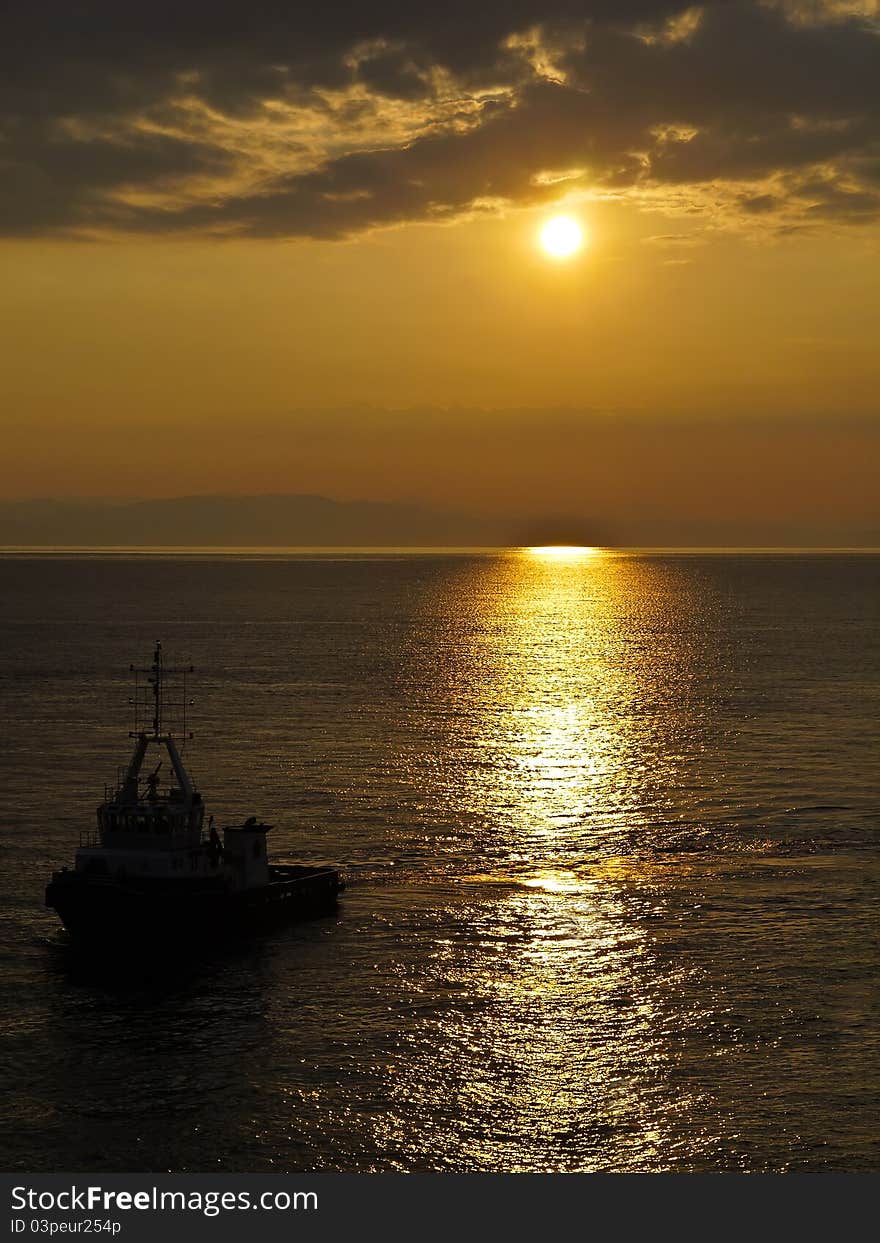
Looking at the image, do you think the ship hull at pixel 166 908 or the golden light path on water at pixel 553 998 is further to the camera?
the ship hull at pixel 166 908

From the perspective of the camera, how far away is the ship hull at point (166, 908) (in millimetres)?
70312

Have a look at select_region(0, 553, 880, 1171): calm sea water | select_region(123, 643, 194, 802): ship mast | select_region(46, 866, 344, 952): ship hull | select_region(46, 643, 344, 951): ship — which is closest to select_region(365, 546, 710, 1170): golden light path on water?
select_region(0, 553, 880, 1171): calm sea water

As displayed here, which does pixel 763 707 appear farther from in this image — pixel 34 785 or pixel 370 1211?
pixel 370 1211

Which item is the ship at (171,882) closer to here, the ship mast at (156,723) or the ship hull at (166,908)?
the ship hull at (166,908)

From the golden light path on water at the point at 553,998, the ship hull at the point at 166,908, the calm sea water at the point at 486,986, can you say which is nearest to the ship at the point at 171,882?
the ship hull at the point at 166,908

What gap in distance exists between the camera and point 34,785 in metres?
108

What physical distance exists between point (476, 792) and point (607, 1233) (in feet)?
236

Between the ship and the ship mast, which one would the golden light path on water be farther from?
the ship mast

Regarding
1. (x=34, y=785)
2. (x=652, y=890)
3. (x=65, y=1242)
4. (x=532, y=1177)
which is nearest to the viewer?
(x=65, y=1242)

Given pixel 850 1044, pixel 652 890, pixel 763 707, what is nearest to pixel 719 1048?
pixel 850 1044

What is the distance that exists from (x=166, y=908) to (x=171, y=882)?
2.16 meters

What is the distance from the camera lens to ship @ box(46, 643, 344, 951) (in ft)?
232

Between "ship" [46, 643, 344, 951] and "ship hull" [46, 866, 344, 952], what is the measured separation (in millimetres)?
50

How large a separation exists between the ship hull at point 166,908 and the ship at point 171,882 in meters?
0.05
